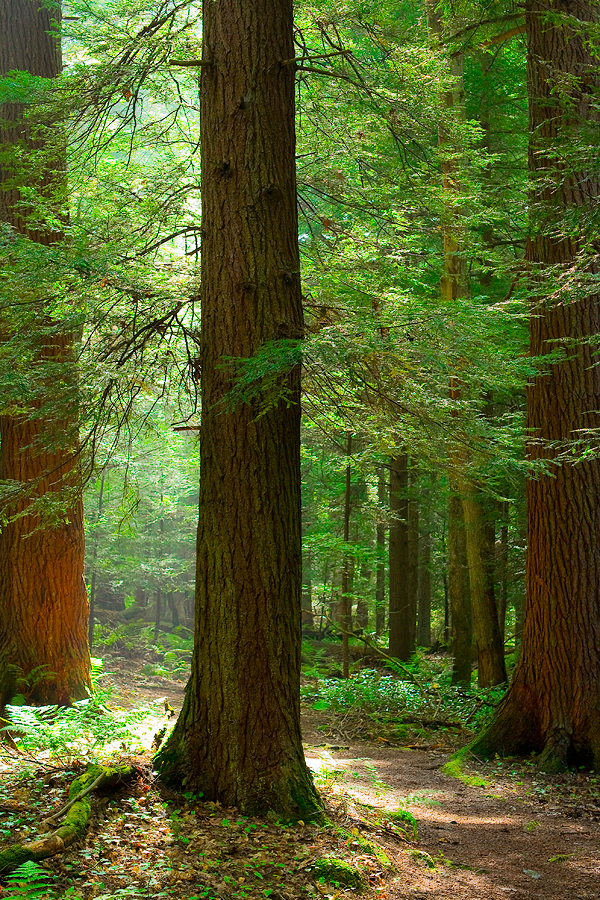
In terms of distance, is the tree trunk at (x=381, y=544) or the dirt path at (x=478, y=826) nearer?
the dirt path at (x=478, y=826)

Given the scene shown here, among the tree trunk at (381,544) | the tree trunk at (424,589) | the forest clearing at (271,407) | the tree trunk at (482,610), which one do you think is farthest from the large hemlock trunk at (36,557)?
the tree trunk at (424,589)

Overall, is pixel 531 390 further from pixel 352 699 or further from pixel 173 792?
pixel 352 699

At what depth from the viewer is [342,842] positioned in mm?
4359

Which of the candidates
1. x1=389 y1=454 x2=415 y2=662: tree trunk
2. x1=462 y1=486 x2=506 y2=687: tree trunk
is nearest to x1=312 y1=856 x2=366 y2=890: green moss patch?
x1=462 y1=486 x2=506 y2=687: tree trunk

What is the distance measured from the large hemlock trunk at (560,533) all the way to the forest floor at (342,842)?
586mm

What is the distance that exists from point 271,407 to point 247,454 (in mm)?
502

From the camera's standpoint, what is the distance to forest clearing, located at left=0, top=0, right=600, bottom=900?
14.2ft

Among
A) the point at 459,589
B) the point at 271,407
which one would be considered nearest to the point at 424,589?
the point at 459,589

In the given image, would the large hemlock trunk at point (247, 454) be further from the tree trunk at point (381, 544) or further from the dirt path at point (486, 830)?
the tree trunk at point (381, 544)

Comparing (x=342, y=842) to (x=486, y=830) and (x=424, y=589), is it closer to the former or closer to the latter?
(x=486, y=830)

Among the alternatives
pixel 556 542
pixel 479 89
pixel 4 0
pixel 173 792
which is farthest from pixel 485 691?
pixel 4 0

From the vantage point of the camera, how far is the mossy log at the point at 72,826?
3.34 m

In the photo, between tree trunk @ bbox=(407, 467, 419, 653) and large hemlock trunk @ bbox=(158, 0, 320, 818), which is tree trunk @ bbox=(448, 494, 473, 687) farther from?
large hemlock trunk @ bbox=(158, 0, 320, 818)

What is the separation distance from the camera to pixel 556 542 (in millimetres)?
7000
